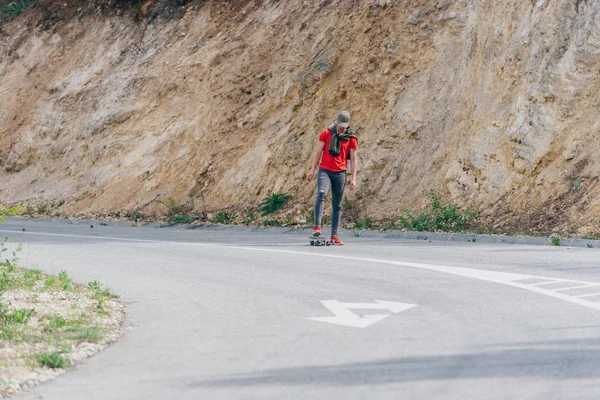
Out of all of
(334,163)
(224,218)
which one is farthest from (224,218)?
(334,163)

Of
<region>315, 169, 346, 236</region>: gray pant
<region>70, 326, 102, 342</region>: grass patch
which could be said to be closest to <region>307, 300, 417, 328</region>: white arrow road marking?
<region>70, 326, 102, 342</region>: grass patch

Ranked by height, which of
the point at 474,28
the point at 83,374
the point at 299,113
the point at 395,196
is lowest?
the point at 83,374

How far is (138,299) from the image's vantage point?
31.7 feet

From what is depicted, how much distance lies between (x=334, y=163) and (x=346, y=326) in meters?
8.87

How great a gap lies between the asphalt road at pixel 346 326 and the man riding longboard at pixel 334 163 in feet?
7.28

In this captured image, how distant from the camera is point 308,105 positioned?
1005 inches

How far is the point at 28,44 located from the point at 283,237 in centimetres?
2109

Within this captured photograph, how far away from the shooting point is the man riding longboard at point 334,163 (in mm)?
16312

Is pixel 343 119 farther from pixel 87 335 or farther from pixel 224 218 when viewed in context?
pixel 87 335

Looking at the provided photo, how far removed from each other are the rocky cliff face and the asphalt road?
21.8 feet

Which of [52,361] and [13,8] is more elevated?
[13,8]

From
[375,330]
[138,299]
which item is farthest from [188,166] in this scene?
[375,330]

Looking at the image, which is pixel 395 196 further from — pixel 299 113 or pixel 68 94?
pixel 68 94

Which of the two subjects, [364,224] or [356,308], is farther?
[364,224]
